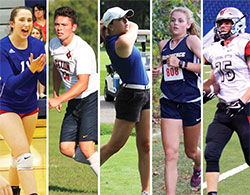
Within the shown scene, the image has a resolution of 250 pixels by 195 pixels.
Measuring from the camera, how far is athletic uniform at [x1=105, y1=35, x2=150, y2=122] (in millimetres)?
6020

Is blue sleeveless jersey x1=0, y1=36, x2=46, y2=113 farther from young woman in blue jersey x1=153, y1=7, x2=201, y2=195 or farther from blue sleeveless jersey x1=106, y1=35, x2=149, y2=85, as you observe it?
young woman in blue jersey x1=153, y1=7, x2=201, y2=195

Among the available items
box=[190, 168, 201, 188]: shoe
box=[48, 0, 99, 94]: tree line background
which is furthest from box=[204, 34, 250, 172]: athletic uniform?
box=[48, 0, 99, 94]: tree line background

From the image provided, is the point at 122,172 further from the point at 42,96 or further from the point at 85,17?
the point at 85,17

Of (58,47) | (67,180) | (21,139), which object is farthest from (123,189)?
(58,47)

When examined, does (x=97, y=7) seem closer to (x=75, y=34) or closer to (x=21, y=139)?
(x=75, y=34)

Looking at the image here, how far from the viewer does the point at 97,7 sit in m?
6.00

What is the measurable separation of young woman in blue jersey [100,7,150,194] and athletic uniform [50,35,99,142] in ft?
0.64

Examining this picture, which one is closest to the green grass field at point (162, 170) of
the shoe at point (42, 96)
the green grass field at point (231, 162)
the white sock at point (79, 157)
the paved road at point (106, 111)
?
the green grass field at point (231, 162)

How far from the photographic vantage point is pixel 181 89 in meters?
6.12

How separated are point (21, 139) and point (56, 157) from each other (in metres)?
0.40

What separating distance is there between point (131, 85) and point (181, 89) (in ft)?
1.54

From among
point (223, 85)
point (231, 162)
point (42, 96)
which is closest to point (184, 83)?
point (223, 85)

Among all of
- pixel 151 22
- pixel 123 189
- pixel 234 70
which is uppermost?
pixel 151 22

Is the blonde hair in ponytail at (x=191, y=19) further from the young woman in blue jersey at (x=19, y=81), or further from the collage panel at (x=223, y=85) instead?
the young woman in blue jersey at (x=19, y=81)
